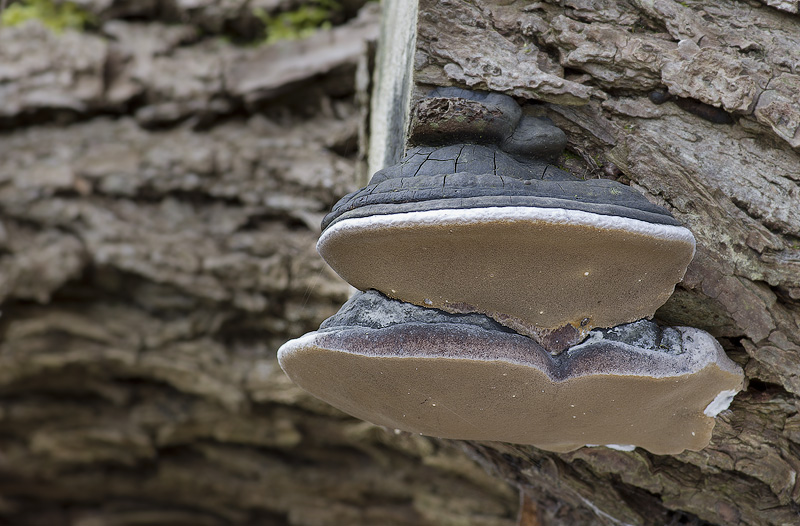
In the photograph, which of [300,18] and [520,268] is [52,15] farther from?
[520,268]

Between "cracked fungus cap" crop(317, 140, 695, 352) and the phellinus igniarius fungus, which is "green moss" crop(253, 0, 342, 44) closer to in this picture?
the phellinus igniarius fungus

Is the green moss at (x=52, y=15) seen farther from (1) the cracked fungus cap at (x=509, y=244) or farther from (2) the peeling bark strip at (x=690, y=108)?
(1) the cracked fungus cap at (x=509, y=244)

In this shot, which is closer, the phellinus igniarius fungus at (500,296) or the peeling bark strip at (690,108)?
the phellinus igniarius fungus at (500,296)

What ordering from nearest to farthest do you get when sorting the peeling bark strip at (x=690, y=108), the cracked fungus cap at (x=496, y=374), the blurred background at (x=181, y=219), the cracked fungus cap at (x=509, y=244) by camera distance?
the cracked fungus cap at (x=509, y=244)
the cracked fungus cap at (x=496, y=374)
the peeling bark strip at (x=690, y=108)
the blurred background at (x=181, y=219)

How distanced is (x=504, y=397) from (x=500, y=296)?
186 mm

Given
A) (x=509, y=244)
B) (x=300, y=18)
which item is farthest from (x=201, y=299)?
(x=509, y=244)

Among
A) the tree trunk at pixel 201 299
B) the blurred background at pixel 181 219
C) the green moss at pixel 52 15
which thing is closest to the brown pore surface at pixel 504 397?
the tree trunk at pixel 201 299

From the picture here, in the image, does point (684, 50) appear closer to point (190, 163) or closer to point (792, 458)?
point (792, 458)

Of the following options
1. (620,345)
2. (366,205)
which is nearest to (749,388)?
(620,345)

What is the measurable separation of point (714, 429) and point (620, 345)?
2.05 ft

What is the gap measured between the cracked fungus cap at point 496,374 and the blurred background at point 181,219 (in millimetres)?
1739

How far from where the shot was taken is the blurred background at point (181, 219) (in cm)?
326

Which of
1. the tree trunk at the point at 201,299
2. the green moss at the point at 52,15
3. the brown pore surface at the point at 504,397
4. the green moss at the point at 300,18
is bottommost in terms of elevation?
the tree trunk at the point at 201,299

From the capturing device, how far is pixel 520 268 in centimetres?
109
